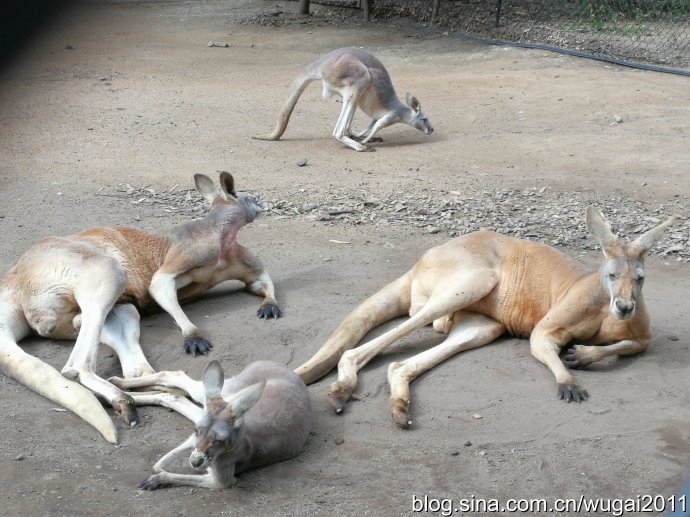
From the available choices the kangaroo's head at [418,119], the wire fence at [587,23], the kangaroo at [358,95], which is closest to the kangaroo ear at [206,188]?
the kangaroo at [358,95]

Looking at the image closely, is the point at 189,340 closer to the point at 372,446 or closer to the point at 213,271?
the point at 213,271

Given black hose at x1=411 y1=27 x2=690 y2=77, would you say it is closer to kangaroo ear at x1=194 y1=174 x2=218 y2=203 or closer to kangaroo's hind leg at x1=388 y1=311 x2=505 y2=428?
kangaroo ear at x1=194 y1=174 x2=218 y2=203

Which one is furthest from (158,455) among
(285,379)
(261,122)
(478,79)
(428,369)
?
(478,79)

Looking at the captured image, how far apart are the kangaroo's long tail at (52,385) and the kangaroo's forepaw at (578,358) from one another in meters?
2.21

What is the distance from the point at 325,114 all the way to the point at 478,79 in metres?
2.28

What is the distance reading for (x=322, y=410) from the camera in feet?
13.5

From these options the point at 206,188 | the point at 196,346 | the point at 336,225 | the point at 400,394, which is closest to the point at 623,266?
the point at 400,394

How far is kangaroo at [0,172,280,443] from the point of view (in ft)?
13.9

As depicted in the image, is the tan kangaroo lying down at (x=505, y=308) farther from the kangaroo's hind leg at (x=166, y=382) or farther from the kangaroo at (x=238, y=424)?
the kangaroo's hind leg at (x=166, y=382)

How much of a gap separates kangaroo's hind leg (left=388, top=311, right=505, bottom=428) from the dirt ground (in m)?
0.07

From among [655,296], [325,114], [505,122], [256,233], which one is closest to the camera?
[655,296]

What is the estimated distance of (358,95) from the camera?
9.68 m

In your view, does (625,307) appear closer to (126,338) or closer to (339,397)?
(339,397)

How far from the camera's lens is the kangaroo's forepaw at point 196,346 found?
4762 millimetres
